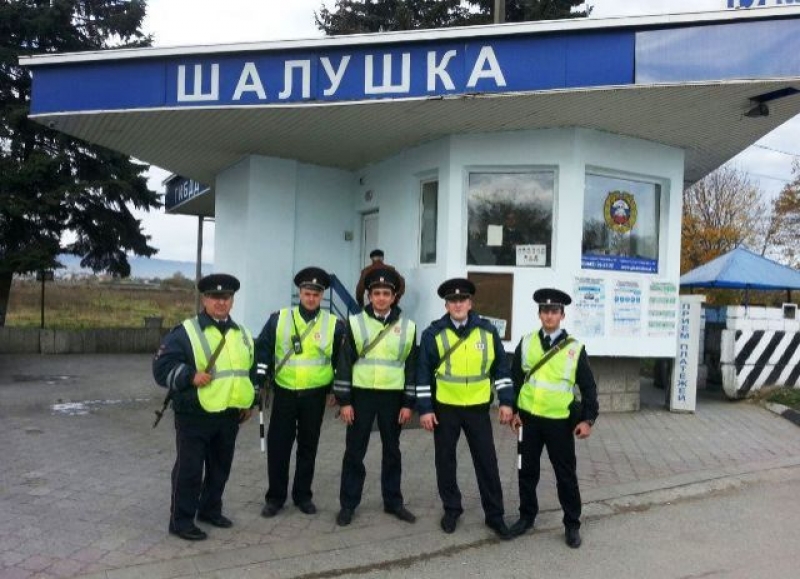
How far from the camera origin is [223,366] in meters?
4.57

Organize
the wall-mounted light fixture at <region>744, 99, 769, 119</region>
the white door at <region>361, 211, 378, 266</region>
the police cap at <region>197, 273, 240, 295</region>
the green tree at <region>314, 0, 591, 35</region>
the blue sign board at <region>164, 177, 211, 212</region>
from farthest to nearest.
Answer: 1. the green tree at <region>314, 0, 591, 35</region>
2. the blue sign board at <region>164, 177, 211, 212</region>
3. the white door at <region>361, 211, 378, 266</region>
4. the wall-mounted light fixture at <region>744, 99, 769, 119</region>
5. the police cap at <region>197, 273, 240, 295</region>

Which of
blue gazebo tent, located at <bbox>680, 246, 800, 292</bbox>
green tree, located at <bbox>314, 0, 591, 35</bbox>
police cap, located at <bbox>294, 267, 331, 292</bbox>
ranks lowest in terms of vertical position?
police cap, located at <bbox>294, 267, 331, 292</bbox>

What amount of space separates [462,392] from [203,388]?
5.79ft

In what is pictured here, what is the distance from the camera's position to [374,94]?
24.5ft

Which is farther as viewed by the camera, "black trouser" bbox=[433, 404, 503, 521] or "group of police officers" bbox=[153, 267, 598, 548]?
"black trouser" bbox=[433, 404, 503, 521]

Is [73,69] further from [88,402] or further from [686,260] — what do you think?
[686,260]

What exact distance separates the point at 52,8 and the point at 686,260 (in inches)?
876

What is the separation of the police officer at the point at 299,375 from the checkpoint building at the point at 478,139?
3332mm

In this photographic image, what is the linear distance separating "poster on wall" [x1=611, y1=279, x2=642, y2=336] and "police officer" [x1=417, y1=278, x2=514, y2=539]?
4.46 meters

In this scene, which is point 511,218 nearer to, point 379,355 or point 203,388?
point 379,355

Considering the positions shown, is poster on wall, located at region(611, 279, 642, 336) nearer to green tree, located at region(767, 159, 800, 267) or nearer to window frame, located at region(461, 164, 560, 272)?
window frame, located at region(461, 164, 560, 272)

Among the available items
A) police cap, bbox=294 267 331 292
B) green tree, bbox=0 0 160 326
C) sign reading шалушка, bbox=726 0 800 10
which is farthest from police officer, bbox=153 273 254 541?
green tree, bbox=0 0 160 326

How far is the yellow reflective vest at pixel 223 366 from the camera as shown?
451cm

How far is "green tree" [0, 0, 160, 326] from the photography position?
15.3 m
